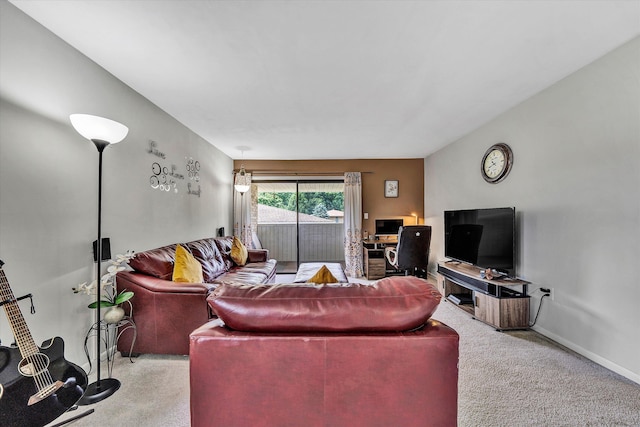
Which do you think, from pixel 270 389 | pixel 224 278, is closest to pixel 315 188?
pixel 224 278

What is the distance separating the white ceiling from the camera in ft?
5.23

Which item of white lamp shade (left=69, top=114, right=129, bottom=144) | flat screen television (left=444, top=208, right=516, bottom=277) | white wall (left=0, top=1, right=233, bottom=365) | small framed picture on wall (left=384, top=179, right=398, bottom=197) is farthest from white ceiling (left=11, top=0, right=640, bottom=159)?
small framed picture on wall (left=384, top=179, right=398, bottom=197)

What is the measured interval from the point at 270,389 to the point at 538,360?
2.42m

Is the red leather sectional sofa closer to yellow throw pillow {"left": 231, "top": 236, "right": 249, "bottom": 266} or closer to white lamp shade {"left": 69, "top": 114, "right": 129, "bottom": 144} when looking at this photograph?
white lamp shade {"left": 69, "top": 114, "right": 129, "bottom": 144}

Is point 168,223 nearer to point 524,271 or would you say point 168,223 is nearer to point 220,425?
point 220,425

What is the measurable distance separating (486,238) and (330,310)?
283 centimetres

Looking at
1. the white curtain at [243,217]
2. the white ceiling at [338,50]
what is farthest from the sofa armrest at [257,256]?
the white ceiling at [338,50]

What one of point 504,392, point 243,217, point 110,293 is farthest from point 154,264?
point 243,217

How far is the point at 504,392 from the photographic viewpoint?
1.86 m

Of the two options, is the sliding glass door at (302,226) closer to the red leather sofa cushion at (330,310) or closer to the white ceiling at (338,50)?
the white ceiling at (338,50)

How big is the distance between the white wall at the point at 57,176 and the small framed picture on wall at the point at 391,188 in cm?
448

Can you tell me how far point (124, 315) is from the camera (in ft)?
6.97

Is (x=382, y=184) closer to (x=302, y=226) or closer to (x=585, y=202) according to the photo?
(x=302, y=226)

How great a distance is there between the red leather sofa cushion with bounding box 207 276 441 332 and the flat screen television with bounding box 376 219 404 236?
4674mm
